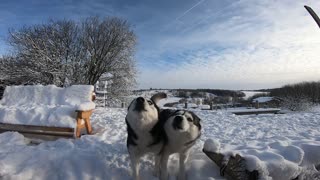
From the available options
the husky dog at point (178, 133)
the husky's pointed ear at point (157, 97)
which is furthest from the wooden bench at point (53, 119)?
the husky dog at point (178, 133)

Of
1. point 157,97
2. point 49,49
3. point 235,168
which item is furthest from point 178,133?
point 49,49

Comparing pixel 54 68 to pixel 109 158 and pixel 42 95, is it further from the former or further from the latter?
pixel 109 158

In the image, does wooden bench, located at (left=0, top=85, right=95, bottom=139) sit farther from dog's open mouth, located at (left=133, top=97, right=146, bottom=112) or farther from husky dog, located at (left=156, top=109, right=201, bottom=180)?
dog's open mouth, located at (left=133, top=97, right=146, bottom=112)

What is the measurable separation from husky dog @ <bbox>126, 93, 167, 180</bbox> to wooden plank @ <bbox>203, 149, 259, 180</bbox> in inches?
33.5

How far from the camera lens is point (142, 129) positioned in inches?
120

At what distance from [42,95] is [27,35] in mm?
14555

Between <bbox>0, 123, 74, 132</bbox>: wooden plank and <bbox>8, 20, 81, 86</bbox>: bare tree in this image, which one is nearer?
<bbox>0, 123, 74, 132</bbox>: wooden plank

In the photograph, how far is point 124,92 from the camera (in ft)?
73.5

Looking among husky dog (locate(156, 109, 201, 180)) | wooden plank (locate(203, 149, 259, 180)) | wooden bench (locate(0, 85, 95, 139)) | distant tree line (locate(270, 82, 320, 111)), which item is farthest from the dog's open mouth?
distant tree line (locate(270, 82, 320, 111))

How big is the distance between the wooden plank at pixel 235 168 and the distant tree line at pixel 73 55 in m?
18.0

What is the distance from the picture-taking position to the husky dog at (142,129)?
2.99 meters

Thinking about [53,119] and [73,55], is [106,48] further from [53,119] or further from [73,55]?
[53,119]

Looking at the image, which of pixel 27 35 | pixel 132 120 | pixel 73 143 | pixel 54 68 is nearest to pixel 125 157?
pixel 132 120

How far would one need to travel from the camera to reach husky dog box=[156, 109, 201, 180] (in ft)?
9.85
